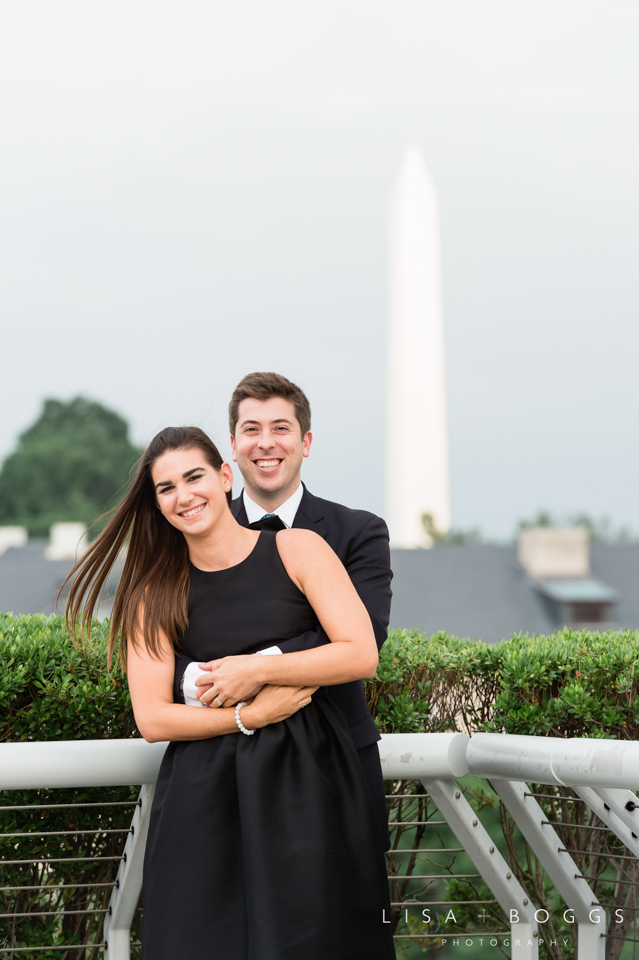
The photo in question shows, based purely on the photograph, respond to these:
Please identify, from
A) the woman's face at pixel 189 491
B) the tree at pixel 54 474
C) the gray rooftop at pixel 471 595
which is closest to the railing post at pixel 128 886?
the woman's face at pixel 189 491

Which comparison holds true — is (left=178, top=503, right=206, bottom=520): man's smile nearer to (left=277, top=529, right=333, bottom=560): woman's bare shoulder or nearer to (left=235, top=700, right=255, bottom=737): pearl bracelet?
(left=277, top=529, right=333, bottom=560): woman's bare shoulder

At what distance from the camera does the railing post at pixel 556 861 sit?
9.34 ft

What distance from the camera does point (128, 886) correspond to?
8.93ft

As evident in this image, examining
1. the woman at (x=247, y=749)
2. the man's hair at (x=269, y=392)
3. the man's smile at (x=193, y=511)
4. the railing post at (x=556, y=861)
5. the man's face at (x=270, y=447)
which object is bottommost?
the railing post at (x=556, y=861)

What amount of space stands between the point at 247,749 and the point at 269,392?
47.7 inches

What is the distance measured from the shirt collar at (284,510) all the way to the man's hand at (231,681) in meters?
0.78

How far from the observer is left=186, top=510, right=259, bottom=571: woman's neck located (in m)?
2.51

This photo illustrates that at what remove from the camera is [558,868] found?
291 centimetres

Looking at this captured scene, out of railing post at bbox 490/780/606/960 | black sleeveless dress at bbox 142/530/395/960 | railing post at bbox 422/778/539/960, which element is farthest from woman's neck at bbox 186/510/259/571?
railing post at bbox 490/780/606/960

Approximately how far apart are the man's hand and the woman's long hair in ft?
0.56

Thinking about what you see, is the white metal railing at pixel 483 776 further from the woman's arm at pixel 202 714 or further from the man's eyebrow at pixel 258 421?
the man's eyebrow at pixel 258 421

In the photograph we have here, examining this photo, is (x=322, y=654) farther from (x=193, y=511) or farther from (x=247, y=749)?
(x=193, y=511)

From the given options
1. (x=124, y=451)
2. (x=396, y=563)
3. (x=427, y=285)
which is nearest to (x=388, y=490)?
(x=396, y=563)

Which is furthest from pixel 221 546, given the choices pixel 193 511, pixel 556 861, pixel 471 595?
pixel 471 595
